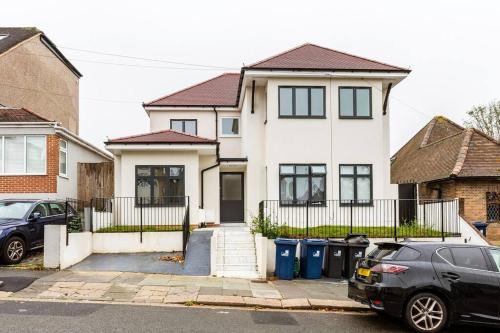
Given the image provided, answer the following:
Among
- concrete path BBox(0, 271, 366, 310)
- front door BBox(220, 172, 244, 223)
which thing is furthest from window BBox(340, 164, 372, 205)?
concrete path BBox(0, 271, 366, 310)

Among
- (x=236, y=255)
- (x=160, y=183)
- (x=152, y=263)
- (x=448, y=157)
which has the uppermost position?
(x=448, y=157)

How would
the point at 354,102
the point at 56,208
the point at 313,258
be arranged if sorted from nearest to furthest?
the point at 313,258 → the point at 56,208 → the point at 354,102

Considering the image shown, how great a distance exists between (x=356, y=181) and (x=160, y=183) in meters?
6.77

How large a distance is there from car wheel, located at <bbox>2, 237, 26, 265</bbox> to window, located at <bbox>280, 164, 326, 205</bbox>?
8320mm

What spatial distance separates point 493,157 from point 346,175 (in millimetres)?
7740

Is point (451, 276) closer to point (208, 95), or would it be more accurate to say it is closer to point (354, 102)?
point (354, 102)

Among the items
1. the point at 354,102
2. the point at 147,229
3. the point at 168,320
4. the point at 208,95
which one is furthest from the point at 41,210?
the point at 208,95

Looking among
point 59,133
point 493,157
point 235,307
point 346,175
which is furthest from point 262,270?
point 493,157

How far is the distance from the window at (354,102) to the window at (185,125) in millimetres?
7912

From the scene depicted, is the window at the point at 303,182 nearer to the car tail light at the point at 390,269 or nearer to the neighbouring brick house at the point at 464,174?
the neighbouring brick house at the point at 464,174

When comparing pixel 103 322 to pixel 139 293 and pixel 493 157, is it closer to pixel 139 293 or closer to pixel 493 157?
pixel 139 293

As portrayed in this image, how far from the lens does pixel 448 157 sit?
24.2 m

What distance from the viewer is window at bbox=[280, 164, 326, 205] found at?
1866 cm

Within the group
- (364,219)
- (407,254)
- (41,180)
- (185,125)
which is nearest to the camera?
(407,254)
